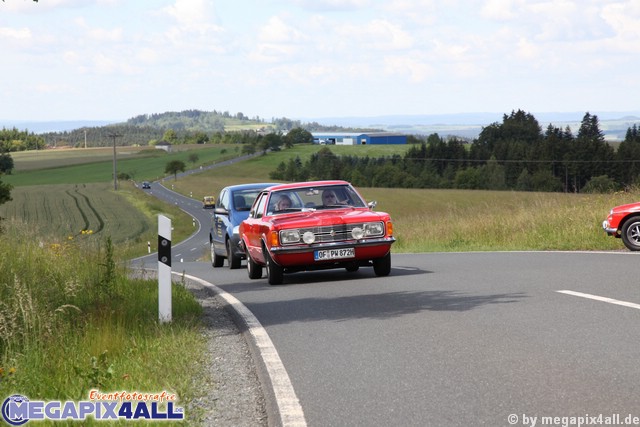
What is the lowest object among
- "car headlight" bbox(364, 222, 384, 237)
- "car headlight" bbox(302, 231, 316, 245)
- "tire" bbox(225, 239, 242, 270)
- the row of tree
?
the row of tree

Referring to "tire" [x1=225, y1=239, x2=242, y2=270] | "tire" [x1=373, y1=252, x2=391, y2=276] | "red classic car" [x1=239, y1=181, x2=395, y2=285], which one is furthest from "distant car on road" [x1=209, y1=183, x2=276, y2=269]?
"tire" [x1=373, y1=252, x2=391, y2=276]

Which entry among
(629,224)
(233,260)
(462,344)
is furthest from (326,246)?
(629,224)

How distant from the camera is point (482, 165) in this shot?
164875mm

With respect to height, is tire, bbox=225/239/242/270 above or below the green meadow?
below

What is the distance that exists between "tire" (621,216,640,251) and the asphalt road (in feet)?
11.9

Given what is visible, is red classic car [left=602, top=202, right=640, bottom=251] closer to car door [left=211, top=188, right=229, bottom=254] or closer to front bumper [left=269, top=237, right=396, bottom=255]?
front bumper [left=269, top=237, right=396, bottom=255]

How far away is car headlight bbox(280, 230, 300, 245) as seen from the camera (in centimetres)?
1422

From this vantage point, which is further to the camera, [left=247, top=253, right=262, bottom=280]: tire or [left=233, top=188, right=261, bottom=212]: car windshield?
[left=233, top=188, right=261, bottom=212]: car windshield

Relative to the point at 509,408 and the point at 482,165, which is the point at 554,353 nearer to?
the point at 509,408

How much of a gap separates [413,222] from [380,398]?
2589cm

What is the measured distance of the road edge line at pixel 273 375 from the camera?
5.73 meters

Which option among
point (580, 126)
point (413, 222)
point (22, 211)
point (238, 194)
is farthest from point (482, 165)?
point (238, 194)

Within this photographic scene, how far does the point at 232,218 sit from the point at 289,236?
6.27 metres

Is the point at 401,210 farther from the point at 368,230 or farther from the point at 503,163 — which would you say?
the point at 368,230
